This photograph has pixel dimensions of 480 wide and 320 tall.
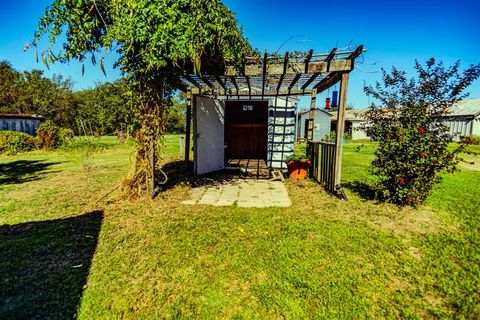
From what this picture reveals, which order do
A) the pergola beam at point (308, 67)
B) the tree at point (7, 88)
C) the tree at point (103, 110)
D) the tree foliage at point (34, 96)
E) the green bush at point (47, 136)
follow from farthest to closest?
the tree at point (103, 110) < the tree foliage at point (34, 96) < the tree at point (7, 88) < the green bush at point (47, 136) < the pergola beam at point (308, 67)

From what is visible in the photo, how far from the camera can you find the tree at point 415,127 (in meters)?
3.60

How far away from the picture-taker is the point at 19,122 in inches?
568

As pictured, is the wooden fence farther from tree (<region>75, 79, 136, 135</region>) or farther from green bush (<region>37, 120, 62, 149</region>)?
tree (<region>75, 79, 136, 135</region>)

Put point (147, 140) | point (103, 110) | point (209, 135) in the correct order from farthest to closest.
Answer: point (103, 110), point (209, 135), point (147, 140)

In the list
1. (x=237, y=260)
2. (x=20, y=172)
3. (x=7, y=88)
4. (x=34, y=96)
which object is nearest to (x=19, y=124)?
(x=20, y=172)

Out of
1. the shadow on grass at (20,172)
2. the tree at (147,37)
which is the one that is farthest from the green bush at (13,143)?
the tree at (147,37)

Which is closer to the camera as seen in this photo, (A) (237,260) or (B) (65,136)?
(A) (237,260)

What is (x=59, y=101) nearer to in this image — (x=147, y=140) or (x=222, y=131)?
(x=222, y=131)

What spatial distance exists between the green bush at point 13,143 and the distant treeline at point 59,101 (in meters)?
12.2

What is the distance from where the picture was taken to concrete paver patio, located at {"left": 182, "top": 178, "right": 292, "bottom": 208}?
4309 millimetres

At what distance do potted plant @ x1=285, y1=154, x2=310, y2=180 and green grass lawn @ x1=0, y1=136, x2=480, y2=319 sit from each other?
6.83 ft

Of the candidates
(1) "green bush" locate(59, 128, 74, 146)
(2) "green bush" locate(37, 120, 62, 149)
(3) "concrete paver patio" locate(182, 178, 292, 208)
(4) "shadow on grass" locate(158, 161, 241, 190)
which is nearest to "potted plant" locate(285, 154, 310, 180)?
(3) "concrete paver patio" locate(182, 178, 292, 208)

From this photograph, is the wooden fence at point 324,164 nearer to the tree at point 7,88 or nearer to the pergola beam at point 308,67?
the pergola beam at point 308,67

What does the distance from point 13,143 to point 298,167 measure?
13.4 m
